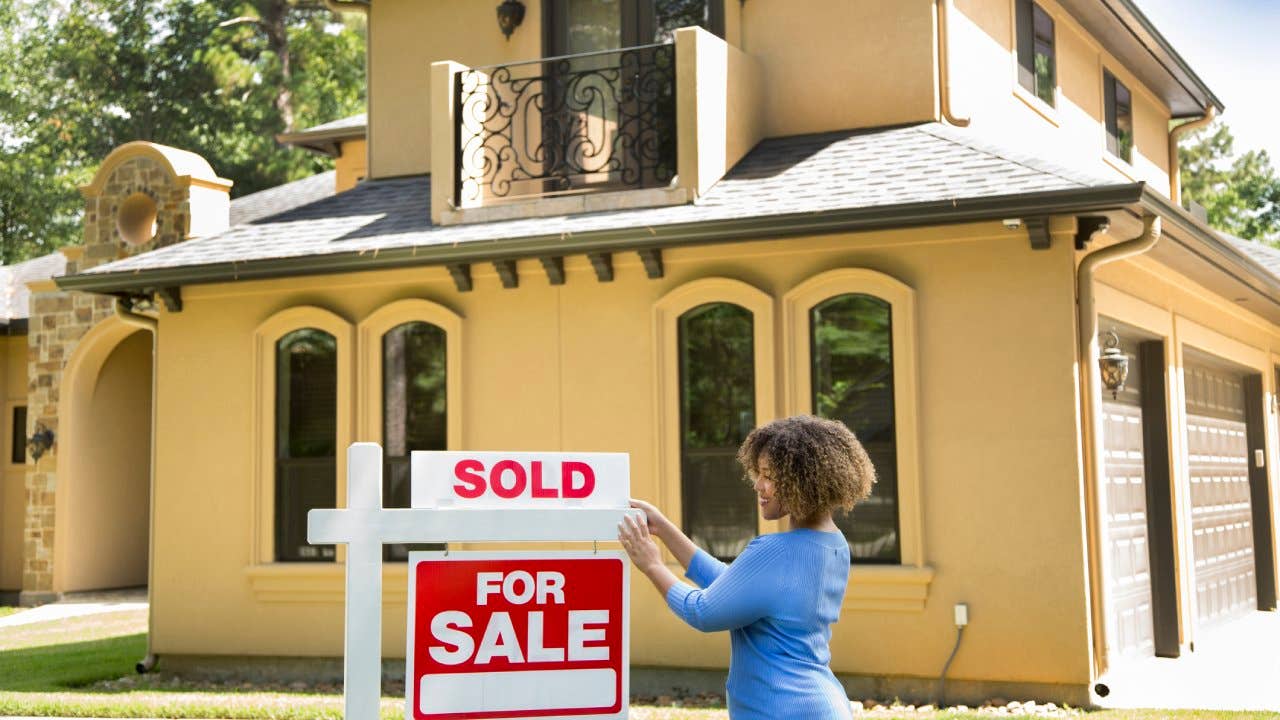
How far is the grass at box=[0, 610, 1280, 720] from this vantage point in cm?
922

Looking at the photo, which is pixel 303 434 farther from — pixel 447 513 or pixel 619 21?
pixel 447 513

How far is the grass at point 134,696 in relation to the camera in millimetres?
9219

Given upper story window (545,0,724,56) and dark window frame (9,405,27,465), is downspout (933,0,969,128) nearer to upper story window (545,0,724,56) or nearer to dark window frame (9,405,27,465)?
upper story window (545,0,724,56)

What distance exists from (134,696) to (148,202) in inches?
334

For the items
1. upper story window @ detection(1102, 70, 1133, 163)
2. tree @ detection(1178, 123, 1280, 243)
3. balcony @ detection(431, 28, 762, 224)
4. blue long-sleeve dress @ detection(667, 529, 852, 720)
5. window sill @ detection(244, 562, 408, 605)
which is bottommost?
window sill @ detection(244, 562, 408, 605)

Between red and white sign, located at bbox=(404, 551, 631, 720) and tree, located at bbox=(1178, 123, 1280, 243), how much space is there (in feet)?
119

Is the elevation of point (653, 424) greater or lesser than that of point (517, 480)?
greater

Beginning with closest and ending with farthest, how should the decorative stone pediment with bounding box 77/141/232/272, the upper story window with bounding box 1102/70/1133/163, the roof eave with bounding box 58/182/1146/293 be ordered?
the roof eave with bounding box 58/182/1146/293
the decorative stone pediment with bounding box 77/141/232/272
the upper story window with bounding box 1102/70/1133/163

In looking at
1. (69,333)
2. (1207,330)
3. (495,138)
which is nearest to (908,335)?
(495,138)

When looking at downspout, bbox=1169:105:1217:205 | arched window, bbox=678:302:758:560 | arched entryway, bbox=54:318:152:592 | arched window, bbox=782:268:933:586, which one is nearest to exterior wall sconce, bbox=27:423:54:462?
arched entryway, bbox=54:318:152:592

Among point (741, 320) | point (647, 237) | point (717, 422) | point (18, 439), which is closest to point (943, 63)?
point (741, 320)

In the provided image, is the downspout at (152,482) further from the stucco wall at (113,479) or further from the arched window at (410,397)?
the stucco wall at (113,479)

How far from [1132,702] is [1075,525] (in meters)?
1.22

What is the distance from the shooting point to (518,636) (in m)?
3.66
